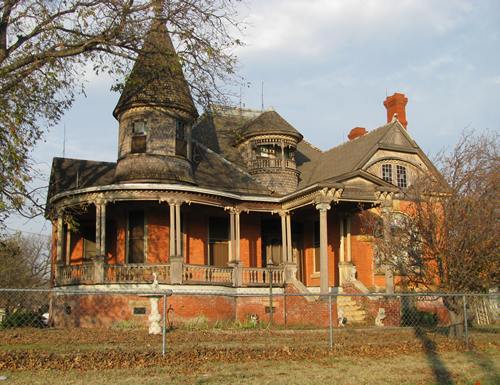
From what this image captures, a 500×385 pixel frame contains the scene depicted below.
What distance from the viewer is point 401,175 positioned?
86.6ft

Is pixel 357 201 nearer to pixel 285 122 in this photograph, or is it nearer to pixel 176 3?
pixel 285 122

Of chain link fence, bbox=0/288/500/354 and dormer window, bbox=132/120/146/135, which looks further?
dormer window, bbox=132/120/146/135

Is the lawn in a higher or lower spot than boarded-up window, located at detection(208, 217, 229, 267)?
lower

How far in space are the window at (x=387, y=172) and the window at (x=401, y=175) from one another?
15.8 inches

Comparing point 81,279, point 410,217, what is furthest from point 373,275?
point 81,279

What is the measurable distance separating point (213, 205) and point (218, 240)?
8.82ft

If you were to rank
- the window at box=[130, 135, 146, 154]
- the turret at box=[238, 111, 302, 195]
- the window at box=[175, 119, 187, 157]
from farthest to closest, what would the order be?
the turret at box=[238, 111, 302, 195], the window at box=[175, 119, 187, 157], the window at box=[130, 135, 146, 154]

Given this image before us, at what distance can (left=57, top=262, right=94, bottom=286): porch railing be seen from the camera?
20.6 m

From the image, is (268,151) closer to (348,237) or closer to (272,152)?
(272,152)

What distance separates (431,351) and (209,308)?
980 cm

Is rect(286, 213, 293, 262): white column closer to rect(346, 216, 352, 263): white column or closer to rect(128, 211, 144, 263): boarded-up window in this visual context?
rect(346, 216, 352, 263): white column

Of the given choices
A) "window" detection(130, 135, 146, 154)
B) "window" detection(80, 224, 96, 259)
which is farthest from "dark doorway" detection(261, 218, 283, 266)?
"window" detection(80, 224, 96, 259)

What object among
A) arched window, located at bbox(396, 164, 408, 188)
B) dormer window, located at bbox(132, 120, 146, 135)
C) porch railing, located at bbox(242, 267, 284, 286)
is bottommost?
porch railing, located at bbox(242, 267, 284, 286)

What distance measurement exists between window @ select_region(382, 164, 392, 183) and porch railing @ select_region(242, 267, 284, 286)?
693 centimetres
